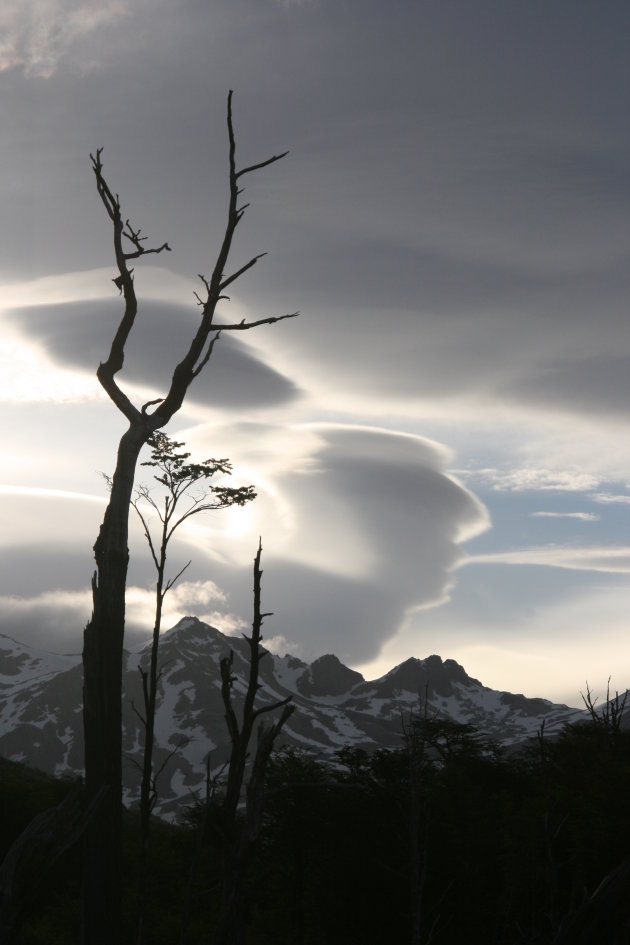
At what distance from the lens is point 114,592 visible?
8742 mm

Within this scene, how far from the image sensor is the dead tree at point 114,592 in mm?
7945

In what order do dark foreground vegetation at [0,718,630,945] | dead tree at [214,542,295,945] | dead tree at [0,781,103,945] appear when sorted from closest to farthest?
1. dead tree at [0,781,103,945]
2. dead tree at [214,542,295,945]
3. dark foreground vegetation at [0,718,630,945]

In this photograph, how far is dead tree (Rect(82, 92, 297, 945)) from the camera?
26.1 feet

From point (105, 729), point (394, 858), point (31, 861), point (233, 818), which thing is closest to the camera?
point (31, 861)

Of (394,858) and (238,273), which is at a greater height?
(238,273)

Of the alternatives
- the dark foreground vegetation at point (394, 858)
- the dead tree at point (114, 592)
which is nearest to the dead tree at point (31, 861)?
the dead tree at point (114, 592)

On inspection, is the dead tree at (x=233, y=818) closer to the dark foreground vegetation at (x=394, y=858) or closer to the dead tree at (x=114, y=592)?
the dead tree at (x=114, y=592)

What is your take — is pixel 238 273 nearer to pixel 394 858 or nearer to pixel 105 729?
pixel 105 729

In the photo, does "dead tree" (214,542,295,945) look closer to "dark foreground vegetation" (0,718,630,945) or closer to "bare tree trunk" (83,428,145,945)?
"bare tree trunk" (83,428,145,945)

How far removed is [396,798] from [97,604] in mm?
25532

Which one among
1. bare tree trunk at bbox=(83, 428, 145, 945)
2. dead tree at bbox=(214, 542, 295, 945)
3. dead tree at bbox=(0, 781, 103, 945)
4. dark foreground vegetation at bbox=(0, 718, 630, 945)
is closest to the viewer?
dead tree at bbox=(0, 781, 103, 945)

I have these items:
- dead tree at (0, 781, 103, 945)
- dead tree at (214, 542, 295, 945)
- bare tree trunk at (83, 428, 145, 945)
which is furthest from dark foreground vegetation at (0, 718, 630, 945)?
dead tree at (0, 781, 103, 945)

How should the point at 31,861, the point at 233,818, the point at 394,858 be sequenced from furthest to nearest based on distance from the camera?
the point at 394,858 → the point at 233,818 → the point at 31,861

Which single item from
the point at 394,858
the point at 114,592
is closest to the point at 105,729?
the point at 114,592
